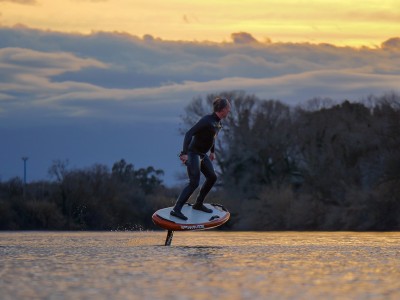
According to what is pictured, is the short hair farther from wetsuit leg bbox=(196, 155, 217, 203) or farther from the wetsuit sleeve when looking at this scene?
wetsuit leg bbox=(196, 155, 217, 203)

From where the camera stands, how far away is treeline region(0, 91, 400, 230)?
48750mm

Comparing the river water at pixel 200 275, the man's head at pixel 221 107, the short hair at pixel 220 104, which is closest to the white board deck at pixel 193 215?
the man's head at pixel 221 107

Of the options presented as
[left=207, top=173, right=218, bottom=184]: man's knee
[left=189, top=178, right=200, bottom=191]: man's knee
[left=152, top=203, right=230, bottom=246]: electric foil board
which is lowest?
[left=152, top=203, right=230, bottom=246]: electric foil board

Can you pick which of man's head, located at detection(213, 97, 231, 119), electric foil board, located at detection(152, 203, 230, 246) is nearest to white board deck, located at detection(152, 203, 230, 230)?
electric foil board, located at detection(152, 203, 230, 246)

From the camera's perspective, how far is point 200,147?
17062 mm

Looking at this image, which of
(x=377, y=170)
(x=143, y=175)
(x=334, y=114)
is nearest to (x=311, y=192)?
(x=377, y=170)

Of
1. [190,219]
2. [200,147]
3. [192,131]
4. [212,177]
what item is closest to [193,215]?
[190,219]

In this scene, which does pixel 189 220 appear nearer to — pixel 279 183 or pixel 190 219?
pixel 190 219

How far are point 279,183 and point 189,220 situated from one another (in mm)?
45876

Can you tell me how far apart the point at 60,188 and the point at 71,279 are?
45875 mm

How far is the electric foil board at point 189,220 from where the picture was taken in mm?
17453

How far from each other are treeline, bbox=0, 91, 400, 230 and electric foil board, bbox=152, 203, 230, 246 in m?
27.3

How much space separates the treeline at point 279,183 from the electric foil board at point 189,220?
27.3 metres

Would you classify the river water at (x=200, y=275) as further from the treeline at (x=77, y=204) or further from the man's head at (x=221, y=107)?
the treeline at (x=77, y=204)
